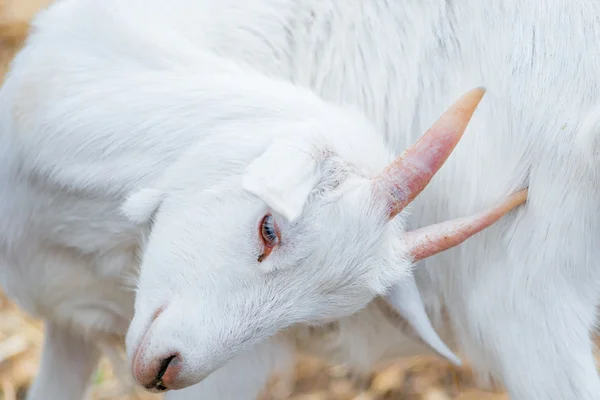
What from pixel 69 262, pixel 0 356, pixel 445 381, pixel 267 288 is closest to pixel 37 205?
pixel 69 262

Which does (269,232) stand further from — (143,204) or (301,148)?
(143,204)

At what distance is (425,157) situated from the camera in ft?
4.59

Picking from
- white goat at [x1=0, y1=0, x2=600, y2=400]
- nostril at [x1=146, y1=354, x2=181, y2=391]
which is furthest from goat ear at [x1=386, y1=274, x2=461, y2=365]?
nostril at [x1=146, y1=354, x2=181, y2=391]

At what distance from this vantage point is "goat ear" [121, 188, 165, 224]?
4.99 ft

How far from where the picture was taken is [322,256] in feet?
4.58

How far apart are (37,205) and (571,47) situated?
1002mm

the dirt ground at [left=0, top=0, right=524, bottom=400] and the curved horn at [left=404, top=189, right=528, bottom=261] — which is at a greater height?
the curved horn at [left=404, top=189, right=528, bottom=261]

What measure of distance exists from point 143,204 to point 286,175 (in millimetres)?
320

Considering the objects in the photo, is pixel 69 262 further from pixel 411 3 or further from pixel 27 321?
pixel 27 321

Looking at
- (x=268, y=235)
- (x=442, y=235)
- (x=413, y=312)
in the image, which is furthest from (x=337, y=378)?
(x=268, y=235)

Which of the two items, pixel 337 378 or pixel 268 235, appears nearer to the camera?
pixel 268 235

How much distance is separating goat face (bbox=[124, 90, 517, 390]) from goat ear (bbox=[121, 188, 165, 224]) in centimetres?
7

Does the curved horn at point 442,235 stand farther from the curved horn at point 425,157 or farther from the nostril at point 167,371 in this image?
the nostril at point 167,371

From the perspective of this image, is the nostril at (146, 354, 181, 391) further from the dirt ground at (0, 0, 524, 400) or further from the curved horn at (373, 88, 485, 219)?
the dirt ground at (0, 0, 524, 400)
